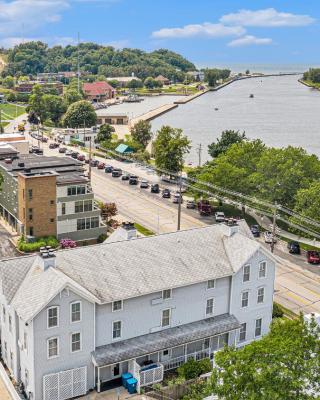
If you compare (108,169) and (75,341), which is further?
(108,169)

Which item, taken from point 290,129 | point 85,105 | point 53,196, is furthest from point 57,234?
point 290,129

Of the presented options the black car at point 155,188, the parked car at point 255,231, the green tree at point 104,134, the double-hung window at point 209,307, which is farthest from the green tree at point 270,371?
the green tree at point 104,134

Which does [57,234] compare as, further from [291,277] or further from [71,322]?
[71,322]

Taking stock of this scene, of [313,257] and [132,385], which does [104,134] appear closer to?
[313,257]

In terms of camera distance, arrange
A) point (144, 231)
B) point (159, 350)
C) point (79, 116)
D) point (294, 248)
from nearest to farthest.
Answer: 1. point (159, 350)
2. point (294, 248)
3. point (144, 231)
4. point (79, 116)

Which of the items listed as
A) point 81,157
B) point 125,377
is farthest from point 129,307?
point 81,157

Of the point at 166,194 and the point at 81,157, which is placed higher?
the point at 81,157
